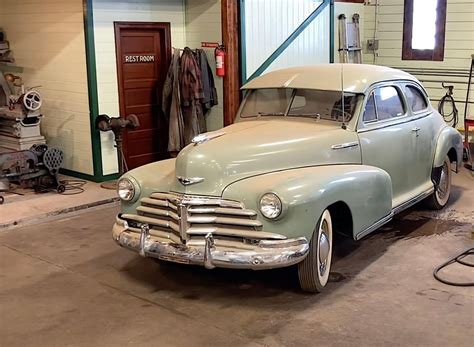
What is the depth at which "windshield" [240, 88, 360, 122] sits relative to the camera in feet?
17.0

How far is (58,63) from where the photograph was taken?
26.7 feet

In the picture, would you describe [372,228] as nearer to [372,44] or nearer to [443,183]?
[443,183]

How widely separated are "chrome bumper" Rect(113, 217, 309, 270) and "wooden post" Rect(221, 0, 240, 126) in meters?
4.64

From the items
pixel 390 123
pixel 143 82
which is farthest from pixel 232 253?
pixel 143 82

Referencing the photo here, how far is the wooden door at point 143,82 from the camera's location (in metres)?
8.10

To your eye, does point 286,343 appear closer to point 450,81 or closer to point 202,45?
point 202,45

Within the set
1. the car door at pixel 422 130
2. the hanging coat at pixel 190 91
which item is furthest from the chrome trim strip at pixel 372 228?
the hanging coat at pixel 190 91

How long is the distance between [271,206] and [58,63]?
5.16 m

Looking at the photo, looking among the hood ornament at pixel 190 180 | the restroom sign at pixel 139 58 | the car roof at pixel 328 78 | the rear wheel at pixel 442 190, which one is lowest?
the rear wheel at pixel 442 190

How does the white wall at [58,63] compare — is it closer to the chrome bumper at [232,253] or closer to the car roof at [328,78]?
the car roof at [328,78]

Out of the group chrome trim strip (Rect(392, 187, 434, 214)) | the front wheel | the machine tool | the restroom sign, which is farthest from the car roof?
the restroom sign

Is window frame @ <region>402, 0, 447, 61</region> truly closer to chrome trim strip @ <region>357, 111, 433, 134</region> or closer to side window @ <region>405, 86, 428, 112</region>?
side window @ <region>405, 86, 428, 112</region>

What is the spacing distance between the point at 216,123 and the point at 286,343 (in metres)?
5.56

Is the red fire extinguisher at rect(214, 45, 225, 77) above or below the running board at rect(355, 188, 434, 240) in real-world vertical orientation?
above
